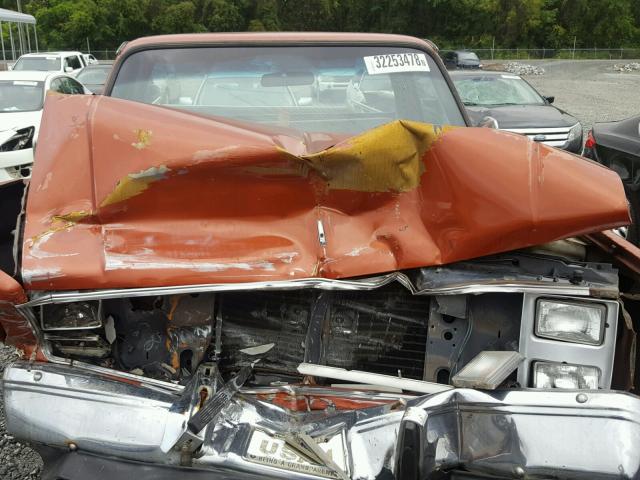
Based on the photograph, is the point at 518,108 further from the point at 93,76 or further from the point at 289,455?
the point at 93,76

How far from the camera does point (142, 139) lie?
7.13 ft

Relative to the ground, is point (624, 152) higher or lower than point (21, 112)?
→ higher

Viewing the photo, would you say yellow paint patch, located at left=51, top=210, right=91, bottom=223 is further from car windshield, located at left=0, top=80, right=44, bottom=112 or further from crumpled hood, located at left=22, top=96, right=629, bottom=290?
car windshield, located at left=0, top=80, right=44, bottom=112

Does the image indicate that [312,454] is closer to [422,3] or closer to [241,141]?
[241,141]

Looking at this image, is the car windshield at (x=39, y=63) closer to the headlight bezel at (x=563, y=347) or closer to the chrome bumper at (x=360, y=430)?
the chrome bumper at (x=360, y=430)

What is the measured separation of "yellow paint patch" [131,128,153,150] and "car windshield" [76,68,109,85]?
45.5 ft

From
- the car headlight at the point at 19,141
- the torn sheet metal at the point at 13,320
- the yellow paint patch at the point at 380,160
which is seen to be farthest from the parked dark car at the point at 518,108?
the torn sheet metal at the point at 13,320

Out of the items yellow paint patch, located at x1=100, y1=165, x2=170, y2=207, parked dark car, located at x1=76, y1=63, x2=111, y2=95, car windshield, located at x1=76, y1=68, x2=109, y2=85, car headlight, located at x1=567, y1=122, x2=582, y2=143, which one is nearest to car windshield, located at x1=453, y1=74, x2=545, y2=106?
car headlight, located at x1=567, y1=122, x2=582, y2=143

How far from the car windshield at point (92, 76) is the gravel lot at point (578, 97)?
11.9 metres

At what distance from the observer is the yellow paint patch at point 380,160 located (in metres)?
2.13

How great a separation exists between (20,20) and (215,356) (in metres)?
28.6

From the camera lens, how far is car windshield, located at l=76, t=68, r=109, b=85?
Result: 1477 cm

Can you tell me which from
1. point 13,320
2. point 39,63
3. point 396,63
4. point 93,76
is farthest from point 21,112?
point 39,63

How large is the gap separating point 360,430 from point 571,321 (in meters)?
0.80
